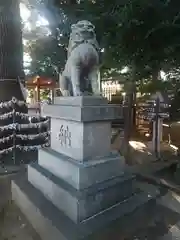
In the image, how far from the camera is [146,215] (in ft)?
9.91

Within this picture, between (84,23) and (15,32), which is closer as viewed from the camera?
(84,23)

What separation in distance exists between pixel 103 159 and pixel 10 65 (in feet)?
16.3

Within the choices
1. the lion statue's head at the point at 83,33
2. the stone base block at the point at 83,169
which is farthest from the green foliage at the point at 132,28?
the stone base block at the point at 83,169

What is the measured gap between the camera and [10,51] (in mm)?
6594

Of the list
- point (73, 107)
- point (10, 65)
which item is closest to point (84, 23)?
point (73, 107)

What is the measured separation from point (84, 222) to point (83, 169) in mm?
596

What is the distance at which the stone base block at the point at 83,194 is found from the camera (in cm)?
254

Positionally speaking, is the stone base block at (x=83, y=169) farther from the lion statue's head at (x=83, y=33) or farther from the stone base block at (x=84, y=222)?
the lion statue's head at (x=83, y=33)

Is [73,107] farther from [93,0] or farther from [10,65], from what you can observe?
[10,65]

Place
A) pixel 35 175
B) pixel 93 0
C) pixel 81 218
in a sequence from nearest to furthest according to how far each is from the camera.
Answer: pixel 81 218 → pixel 35 175 → pixel 93 0

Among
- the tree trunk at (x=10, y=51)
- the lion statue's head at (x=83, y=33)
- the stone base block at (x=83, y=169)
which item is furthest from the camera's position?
the tree trunk at (x=10, y=51)

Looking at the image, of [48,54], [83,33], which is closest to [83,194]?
[83,33]

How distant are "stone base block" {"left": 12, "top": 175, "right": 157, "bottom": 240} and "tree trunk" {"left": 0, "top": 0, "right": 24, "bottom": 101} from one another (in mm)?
3903

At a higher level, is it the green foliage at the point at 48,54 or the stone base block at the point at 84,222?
the green foliage at the point at 48,54
